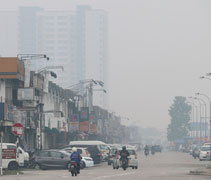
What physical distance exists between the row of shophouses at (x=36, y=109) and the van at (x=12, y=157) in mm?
10718

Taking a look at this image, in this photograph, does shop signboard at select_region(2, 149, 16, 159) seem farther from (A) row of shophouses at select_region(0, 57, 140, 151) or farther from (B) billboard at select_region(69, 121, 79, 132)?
(B) billboard at select_region(69, 121, 79, 132)

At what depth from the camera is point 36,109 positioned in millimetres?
68812

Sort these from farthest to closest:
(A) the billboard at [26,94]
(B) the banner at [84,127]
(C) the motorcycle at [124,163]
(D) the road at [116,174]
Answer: (B) the banner at [84,127], (A) the billboard at [26,94], (C) the motorcycle at [124,163], (D) the road at [116,174]

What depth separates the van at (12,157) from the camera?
137 ft

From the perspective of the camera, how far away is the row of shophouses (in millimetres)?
62781

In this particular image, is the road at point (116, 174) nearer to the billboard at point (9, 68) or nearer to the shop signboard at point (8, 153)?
the shop signboard at point (8, 153)

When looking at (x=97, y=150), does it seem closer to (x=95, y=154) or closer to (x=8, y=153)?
(x=95, y=154)

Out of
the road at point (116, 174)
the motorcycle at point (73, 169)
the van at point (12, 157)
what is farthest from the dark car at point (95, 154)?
the motorcycle at point (73, 169)

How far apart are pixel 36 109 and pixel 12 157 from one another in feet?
88.2

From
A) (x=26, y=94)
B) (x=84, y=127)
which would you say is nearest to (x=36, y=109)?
(x=26, y=94)

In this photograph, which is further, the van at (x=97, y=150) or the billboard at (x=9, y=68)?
the billboard at (x=9, y=68)

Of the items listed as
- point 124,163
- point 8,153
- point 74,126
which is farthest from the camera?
point 74,126

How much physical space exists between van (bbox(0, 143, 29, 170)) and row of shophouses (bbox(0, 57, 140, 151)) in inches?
422

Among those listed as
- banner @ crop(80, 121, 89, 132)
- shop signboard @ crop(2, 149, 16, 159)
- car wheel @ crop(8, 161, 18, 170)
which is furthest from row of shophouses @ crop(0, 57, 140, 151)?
shop signboard @ crop(2, 149, 16, 159)
